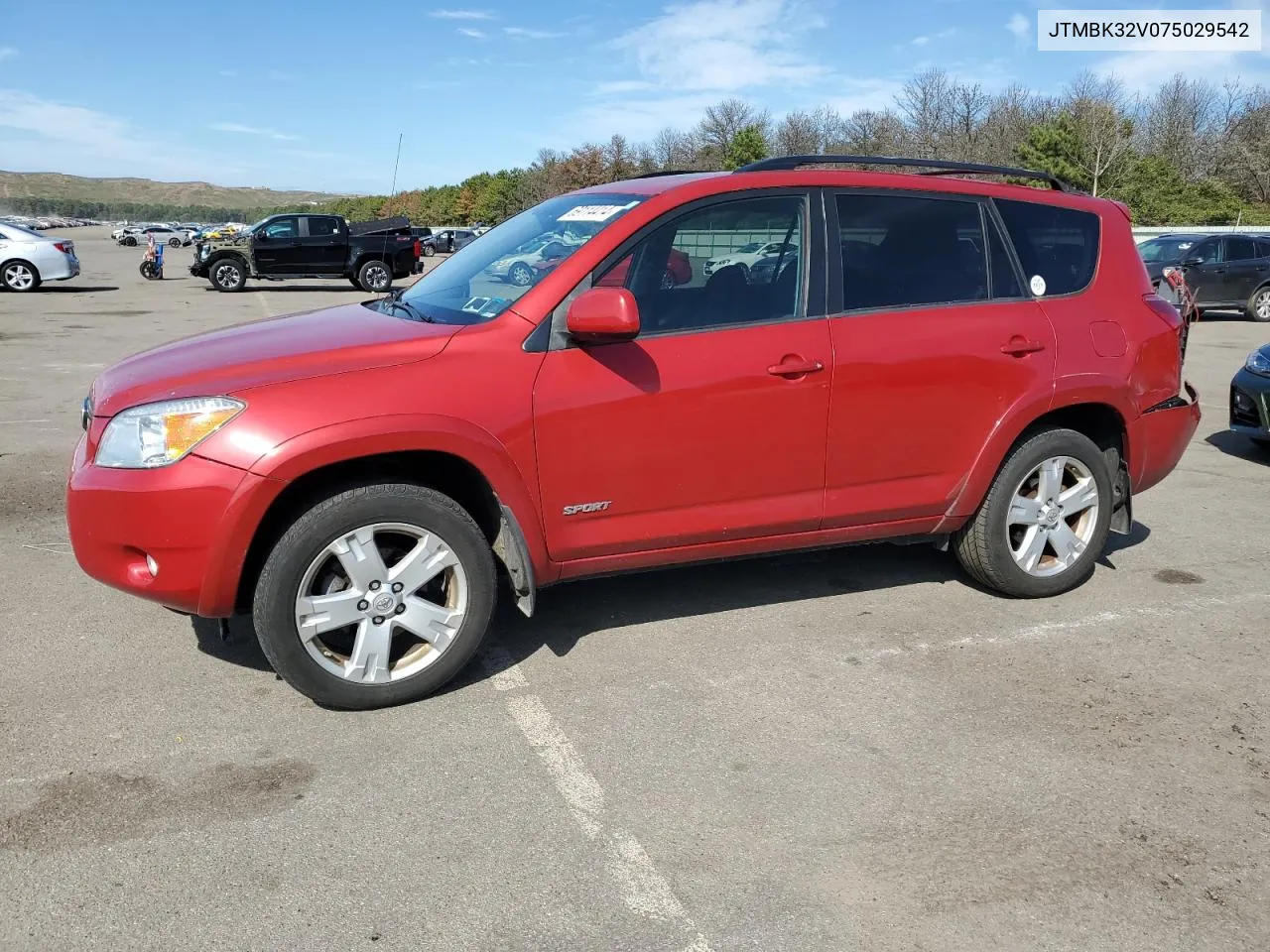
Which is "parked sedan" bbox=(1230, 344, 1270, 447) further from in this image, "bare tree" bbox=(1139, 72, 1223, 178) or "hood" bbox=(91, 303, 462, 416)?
"bare tree" bbox=(1139, 72, 1223, 178)

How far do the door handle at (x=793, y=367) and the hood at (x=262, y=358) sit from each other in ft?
3.82

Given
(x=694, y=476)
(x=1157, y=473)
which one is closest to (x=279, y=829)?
(x=694, y=476)

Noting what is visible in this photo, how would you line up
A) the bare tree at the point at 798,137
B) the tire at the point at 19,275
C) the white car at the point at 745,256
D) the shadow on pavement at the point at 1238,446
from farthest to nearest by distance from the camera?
the bare tree at the point at 798,137 → the tire at the point at 19,275 → the shadow on pavement at the point at 1238,446 → the white car at the point at 745,256

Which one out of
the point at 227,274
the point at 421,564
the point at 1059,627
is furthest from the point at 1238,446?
the point at 227,274

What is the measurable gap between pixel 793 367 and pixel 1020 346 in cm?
112

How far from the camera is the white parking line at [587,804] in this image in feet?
8.79

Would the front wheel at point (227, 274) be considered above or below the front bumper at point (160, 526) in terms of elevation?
above

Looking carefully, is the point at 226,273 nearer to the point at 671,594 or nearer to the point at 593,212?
the point at 671,594

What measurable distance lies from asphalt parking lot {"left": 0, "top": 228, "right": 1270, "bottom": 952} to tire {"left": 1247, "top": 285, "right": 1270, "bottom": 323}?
1666 cm

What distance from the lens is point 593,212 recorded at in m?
4.24

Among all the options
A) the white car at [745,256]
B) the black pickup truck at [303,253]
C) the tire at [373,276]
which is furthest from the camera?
the tire at [373,276]

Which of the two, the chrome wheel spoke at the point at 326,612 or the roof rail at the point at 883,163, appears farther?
the roof rail at the point at 883,163

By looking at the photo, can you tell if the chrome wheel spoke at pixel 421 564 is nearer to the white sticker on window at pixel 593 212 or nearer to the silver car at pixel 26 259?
the white sticker on window at pixel 593 212

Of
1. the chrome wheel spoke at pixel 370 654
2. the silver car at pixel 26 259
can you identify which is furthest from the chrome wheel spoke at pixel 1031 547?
the silver car at pixel 26 259
